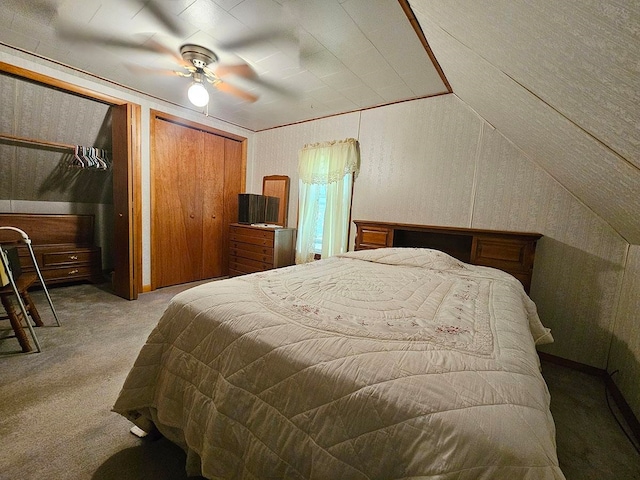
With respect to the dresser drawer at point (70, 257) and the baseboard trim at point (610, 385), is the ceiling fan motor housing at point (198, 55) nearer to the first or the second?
the dresser drawer at point (70, 257)

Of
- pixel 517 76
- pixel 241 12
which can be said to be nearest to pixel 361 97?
pixel 241 12

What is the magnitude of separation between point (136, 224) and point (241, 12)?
252cm

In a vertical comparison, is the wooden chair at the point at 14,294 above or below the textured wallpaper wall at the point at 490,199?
below

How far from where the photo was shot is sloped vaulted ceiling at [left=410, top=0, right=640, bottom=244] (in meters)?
0.75

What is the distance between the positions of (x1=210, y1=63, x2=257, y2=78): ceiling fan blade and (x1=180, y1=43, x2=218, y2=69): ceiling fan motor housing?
0.44 feet

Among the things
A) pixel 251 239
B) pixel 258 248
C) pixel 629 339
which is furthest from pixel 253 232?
pixel 629 339

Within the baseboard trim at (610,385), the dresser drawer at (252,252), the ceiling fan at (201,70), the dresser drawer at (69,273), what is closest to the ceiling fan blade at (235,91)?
the ceiling fan at (201,70)

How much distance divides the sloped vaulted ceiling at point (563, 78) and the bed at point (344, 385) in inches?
31.7

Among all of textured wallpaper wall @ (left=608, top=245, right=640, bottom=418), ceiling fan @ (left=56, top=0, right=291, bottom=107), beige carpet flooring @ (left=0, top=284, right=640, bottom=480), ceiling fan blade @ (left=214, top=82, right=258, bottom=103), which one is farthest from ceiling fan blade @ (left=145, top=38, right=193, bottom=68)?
textured wallpaper wall @ (left=608, top=245, right=640, bottom=418)

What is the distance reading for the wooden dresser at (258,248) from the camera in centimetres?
Result: 352

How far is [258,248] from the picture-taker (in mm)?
3648

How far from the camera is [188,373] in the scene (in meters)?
1.00

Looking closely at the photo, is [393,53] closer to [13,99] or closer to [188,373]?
[188,373]

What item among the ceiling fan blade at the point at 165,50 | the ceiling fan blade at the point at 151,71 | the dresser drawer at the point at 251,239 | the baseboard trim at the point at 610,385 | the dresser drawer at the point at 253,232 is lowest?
the baseboard trim at the point at 610,385
